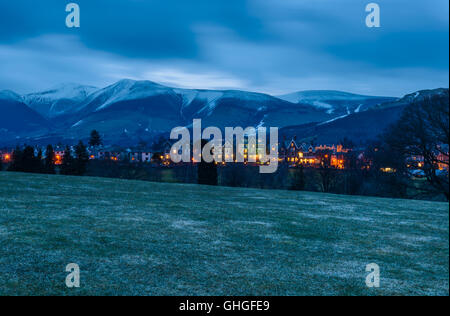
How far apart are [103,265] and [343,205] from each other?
16.3 meters

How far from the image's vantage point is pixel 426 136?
29109 mm

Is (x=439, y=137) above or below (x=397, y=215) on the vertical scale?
above

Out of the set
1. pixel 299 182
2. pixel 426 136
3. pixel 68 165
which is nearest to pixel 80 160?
pixel 68 165

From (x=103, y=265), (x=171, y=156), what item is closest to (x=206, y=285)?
(x=103, y=265)

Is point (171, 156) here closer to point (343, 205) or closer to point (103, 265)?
point (343, 205)

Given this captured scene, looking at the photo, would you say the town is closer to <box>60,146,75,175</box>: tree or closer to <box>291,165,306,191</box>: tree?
<box>291,165,306,191</box>: tree

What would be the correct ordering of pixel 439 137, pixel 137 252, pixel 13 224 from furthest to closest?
pixel 439 137
pixel 13 224
pixel 137 252

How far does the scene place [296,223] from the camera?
1441 centimetres

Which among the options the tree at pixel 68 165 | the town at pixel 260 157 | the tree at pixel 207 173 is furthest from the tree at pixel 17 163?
the tree at pixel 207 173

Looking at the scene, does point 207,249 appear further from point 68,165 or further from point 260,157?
point 260,157

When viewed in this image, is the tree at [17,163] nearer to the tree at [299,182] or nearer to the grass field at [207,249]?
the grass field at [207,249]

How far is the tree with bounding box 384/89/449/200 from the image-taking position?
2917 centimetres

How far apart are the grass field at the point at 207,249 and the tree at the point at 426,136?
43.2ft
